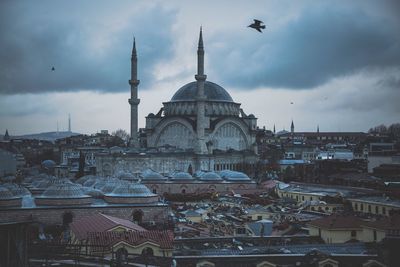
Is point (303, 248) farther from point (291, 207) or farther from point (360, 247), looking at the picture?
point (291, 207)

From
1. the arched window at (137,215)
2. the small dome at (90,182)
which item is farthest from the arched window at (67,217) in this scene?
the small dome at (90,182)

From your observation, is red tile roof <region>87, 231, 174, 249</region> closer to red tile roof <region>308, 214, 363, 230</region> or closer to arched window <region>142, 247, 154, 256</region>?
arched window <region>142, 247, 154, 256</region>

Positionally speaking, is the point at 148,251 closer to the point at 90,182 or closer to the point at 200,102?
the point at 90,182

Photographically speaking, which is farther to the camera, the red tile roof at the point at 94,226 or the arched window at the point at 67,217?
the arched window at the point at 67,217

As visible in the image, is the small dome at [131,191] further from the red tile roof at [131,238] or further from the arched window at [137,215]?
the red tile roof at [131,238]

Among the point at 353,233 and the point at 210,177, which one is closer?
the point at 353,233

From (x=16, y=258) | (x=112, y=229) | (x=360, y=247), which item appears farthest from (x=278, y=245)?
(x=16, y=258)

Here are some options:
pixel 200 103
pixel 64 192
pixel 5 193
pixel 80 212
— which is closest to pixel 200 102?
pixel 200 103

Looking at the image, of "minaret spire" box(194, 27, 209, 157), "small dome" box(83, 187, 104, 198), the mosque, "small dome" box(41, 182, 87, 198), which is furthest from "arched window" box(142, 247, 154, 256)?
"minaret spire" box(194, 27, 209, 157)
